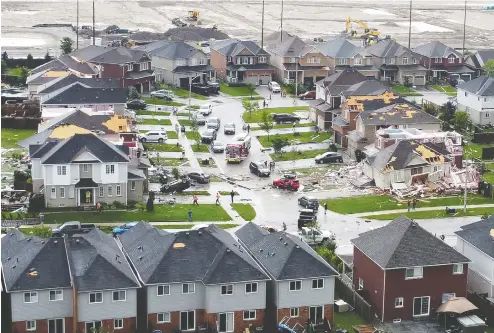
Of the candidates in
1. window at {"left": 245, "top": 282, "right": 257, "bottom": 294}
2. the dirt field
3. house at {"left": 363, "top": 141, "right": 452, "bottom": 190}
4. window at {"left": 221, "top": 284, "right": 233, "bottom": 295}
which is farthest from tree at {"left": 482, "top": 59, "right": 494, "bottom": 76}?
window at {"left": 221, "top": 284, "right": 233, "bottom": 295}

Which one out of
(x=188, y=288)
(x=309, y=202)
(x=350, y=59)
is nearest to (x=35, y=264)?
(x=188, y=288)

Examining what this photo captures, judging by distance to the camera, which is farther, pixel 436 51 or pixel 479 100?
pixel 436 51

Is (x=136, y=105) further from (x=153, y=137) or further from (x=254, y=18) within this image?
(x=254, y=18)

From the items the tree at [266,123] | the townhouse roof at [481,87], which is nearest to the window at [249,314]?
the tree at [266,123]

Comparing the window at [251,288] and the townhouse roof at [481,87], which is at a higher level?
the townhouse roof at [481,87]

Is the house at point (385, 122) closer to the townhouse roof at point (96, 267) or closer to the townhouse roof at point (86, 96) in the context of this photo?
the townhouse roof at point (86, 96)
